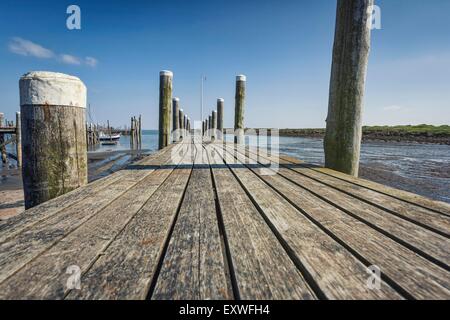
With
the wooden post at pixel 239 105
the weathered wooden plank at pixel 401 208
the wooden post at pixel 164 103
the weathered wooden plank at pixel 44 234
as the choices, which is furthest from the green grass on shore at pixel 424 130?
the weathered wooden plank at pixel 44 234

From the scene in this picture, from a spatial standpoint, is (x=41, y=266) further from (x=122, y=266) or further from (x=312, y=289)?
(x=312, y=289)

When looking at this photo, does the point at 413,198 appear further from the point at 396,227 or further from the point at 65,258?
the point at 65,258

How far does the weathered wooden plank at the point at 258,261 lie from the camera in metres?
0.78

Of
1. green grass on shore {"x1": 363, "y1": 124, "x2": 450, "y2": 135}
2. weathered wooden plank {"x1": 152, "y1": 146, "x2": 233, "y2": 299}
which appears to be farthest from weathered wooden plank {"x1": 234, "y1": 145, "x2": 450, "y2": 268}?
green grass on shore {"x1": 363, "y1": 124, "x2": 450, "y2": 135}

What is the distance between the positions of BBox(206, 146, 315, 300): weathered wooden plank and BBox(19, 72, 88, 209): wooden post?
1401 mm

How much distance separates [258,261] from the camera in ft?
3.17

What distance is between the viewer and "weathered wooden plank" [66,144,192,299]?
0.78m

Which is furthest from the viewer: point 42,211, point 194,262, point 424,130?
point 424,130

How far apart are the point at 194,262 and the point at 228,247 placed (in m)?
0.19

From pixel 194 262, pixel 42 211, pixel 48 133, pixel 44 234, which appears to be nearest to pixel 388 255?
pixel 194 262

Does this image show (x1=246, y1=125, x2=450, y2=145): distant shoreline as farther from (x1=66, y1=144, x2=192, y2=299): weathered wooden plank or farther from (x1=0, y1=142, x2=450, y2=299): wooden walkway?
(x1=66, y1=144, x2=192, y2=299): weathered wooden plank

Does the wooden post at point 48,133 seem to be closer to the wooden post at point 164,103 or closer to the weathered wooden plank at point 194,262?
the weathered wooden plank at point 194,262

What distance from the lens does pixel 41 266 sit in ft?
2.99
